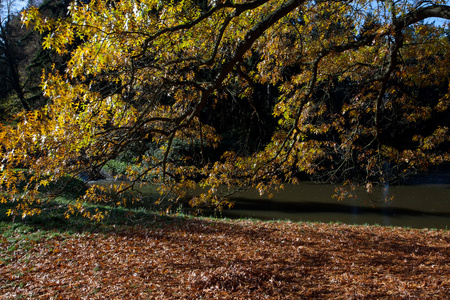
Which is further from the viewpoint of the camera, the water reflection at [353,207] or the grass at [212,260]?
the water reflection at [353,207]

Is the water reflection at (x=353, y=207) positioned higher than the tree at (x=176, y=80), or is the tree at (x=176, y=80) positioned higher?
the tree at (x=176, y=80)

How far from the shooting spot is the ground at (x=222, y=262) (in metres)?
4.33

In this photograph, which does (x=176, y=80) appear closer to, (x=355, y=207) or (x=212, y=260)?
(x=212, y=260)

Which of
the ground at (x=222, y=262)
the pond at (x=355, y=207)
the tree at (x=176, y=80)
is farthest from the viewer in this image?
the pond at (x=355, y=207)

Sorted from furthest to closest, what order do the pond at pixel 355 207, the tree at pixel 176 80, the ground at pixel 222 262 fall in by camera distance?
the pond at pixel 355 207 → the ground at pixel 222 262 → the tree at pixel 176 80

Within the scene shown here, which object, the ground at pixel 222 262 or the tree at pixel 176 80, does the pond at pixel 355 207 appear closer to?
the ground at pixel 222 262

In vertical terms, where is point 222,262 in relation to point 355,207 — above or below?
above

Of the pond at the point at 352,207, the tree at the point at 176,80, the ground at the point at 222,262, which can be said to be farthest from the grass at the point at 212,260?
the pond at the point at 352,207

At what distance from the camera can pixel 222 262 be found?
5.60 meters

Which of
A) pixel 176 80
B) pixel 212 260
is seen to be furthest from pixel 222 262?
pixel 176 80

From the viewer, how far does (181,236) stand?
7676mm

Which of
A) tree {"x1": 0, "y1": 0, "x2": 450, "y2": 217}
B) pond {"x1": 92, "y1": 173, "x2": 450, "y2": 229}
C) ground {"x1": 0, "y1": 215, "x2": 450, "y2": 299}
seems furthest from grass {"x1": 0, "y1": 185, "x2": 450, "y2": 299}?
pond {"x1": 92, "y1": 173, "x2": 450, "y2": 229}

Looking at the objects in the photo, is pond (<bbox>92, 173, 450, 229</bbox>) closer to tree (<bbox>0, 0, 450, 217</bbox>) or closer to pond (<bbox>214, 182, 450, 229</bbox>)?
pond (<bbox>214, 182, 450, 229</bbox>)

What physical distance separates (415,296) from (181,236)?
16.7 feet
